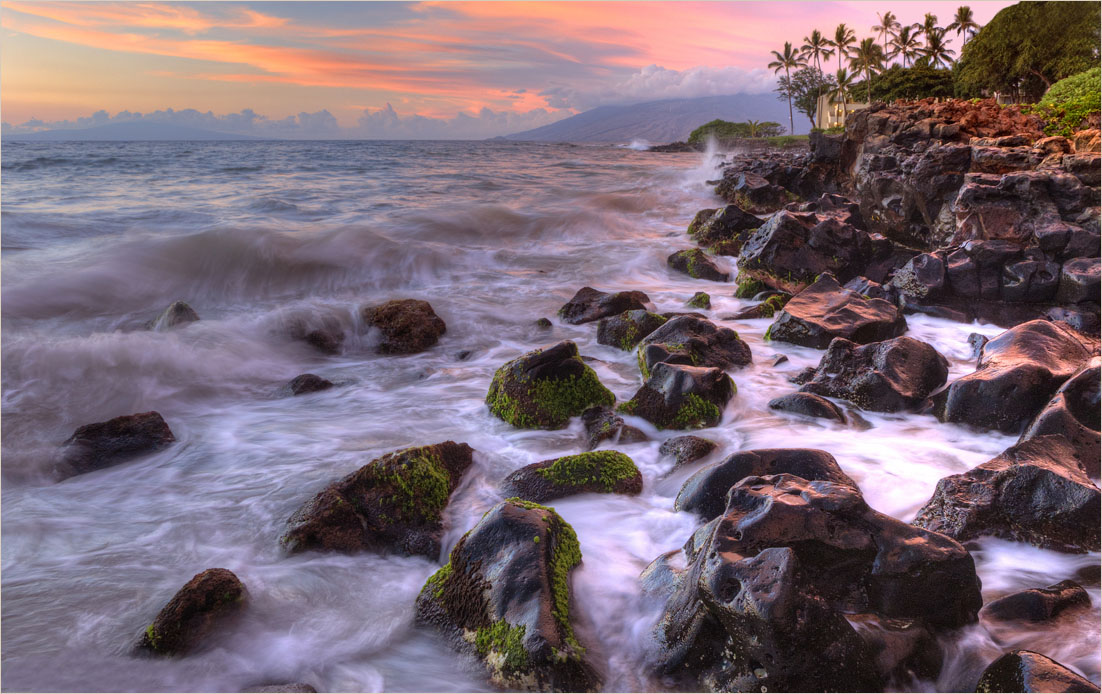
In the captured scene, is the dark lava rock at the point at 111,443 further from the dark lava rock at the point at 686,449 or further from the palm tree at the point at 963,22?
the palm tree at the point at 963,22

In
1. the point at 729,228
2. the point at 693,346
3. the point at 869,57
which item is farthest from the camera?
the point at 869,57

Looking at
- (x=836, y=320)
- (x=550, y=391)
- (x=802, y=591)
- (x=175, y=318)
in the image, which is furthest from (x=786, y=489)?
(x=175, y=318)

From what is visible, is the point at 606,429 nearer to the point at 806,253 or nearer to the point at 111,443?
the point at 111,443

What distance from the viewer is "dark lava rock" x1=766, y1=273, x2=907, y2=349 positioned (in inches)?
299

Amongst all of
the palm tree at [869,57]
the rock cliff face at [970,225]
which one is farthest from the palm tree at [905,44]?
the rock cliff face at [970,225]

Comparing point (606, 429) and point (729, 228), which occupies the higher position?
point (729, 228)

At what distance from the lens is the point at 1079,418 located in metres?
4.61

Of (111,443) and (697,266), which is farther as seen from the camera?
(697,266)

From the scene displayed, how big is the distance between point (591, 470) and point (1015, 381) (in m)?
3.61

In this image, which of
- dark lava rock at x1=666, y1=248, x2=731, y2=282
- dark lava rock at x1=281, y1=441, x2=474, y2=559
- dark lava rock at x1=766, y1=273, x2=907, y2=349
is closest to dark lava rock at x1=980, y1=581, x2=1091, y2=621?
dark lava rock at x1=281, y1=441, x2=474, y2=559

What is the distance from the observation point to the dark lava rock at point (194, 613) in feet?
11.3

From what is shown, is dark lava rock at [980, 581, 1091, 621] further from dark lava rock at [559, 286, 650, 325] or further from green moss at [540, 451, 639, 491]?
dark lava rock at [559, 286, 650, 325]

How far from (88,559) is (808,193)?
22458 mm

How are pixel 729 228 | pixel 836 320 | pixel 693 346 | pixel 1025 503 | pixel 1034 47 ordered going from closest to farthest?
pixel 1025 503 < pixel 693 346 < pixel 836 320 < pixel 729 228 < pixel 1034 47
